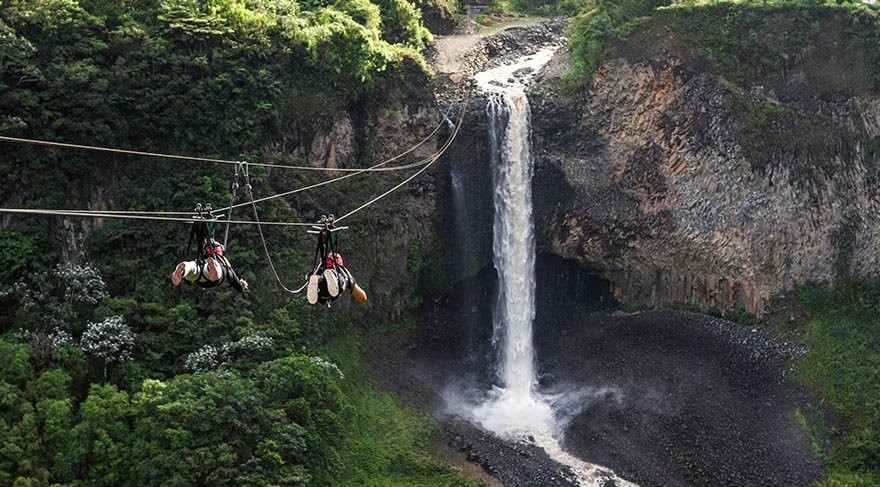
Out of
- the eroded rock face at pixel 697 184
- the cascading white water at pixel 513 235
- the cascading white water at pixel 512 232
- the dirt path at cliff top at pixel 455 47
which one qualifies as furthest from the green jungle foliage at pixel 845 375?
the dirt path at cliff top at pixel 455 47

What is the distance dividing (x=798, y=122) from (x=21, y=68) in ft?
71.4

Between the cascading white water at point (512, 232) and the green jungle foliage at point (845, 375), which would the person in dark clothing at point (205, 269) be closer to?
the cascading white water at point (512, 232)

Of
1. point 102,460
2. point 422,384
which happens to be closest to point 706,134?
point 422,384

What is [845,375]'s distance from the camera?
23.6 meters

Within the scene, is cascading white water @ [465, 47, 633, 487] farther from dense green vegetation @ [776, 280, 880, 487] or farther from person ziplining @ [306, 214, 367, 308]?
person ziplining @ [306, 214, 367, 308]

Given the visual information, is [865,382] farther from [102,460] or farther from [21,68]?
[21,68]

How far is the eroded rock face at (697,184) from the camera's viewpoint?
85.8 feet

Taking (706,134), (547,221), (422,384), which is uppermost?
(706,134)

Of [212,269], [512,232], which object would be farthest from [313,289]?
[512,232]

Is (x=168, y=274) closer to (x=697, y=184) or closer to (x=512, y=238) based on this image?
(x=512, y=238)

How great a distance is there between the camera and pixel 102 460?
57.7 ft

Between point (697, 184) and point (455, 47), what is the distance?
9775 mm

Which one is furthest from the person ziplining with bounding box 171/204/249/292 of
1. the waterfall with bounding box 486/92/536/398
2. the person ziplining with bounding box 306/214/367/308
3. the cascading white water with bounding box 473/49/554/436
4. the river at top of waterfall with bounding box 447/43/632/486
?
the waterfall with bounding box 486/92/536/398

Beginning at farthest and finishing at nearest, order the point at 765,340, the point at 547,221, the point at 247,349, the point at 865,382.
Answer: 1. the point at 547,221
2. the point at 765,340
3. the point at 865,382
4. the point at 247,349
